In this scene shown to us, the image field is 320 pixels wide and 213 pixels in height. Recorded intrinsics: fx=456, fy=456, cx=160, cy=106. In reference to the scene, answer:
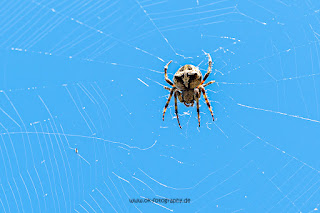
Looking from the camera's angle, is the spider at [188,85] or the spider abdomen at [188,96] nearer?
the spider at [188,85]

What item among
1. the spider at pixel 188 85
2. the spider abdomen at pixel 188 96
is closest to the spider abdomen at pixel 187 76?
the spider at pixel 188 85

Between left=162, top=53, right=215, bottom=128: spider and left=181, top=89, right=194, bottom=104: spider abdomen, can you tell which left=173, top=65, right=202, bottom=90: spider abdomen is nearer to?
left=162, top=53, right=215, bottom=128: spider

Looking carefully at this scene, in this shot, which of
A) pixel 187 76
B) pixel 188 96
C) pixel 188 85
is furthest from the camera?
pixel 188 96

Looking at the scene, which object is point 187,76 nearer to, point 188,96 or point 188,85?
point 188,85

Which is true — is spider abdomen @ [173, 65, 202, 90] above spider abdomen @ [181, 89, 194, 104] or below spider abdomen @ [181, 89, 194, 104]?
below

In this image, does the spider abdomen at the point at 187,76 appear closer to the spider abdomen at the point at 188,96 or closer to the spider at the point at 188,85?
the spider at the point at 188,85

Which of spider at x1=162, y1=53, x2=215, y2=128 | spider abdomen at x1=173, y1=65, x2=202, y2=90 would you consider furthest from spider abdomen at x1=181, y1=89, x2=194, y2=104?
spider abdomen at x1=173, y1=65, x2=202, y2=90

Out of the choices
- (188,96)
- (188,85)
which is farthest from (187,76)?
(188,96)

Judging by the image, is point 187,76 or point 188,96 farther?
point 188,96
